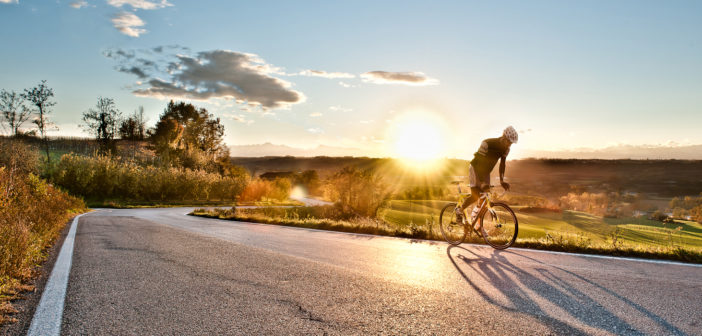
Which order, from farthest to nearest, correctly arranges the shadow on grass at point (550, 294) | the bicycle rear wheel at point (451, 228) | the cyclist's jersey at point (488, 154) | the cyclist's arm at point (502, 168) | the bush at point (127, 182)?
the bush at point (127, 182) → the bicycle rear wheel at point (451, 228) → the cyclist's arm at point (502, 168) → the cyclist's jersey at point (488, 154) → the shadow on grass at point (550, 294)

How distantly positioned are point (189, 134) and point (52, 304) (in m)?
71.1

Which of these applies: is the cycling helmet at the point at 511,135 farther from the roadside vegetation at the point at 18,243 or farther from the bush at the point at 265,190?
the bush at the point at 265,190

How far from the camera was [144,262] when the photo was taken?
668 cm

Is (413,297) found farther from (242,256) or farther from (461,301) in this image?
(242,256)

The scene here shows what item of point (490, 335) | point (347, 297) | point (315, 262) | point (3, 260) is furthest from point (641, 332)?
point (3, 260)

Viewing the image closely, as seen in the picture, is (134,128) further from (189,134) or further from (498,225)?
(498,225)

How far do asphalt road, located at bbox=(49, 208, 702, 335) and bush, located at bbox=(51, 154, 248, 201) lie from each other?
104 ft

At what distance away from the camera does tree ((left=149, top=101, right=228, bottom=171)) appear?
60250 millimetres

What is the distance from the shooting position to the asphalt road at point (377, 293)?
3.55 metres

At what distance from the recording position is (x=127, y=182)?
35969 millimetres

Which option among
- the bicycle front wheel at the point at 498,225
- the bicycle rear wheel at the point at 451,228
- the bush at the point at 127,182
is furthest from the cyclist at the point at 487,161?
the bush at the point at 127,182

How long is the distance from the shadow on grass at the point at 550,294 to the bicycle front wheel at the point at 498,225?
52.3 inches

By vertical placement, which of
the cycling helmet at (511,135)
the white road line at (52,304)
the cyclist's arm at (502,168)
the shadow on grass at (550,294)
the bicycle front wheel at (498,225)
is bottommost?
the white road line at (52,304)

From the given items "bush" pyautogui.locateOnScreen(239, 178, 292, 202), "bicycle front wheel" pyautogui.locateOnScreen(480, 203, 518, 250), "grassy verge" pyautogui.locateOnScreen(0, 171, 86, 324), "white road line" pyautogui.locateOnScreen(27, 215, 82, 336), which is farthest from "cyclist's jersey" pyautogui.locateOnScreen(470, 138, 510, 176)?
"bush" pyautogui.locateOnScreen(239, 178, 292, 202)
